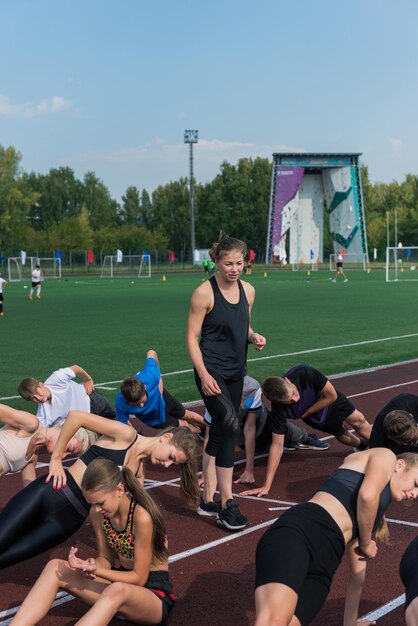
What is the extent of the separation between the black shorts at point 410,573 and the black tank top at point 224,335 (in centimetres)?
261

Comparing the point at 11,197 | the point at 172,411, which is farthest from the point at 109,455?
the point at 11,197

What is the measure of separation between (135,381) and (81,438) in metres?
1.28

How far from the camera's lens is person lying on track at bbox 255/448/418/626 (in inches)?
143

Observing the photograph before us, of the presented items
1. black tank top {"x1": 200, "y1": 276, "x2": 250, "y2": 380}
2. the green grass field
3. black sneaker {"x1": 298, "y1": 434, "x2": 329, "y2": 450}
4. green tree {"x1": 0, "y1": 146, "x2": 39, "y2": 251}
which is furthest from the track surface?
green tree {"x1": 0, "y1": 146, "x2": 39, "y2": 251}

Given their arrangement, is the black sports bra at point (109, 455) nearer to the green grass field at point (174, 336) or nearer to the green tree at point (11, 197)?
the green grass field at point (174, 336)

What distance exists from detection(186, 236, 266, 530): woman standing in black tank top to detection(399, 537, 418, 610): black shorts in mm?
2167

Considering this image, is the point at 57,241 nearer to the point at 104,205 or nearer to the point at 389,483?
the point at 104,205

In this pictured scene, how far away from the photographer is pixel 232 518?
5883 mm

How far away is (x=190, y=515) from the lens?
6.38 metres

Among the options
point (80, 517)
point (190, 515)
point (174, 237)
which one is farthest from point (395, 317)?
point (174, 237)

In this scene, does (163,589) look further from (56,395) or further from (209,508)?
(56,395)

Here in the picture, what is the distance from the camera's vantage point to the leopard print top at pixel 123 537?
14.5ft

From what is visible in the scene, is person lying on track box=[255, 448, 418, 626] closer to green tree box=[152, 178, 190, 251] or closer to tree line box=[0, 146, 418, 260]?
tree line box=[0, 146, 418, 260]

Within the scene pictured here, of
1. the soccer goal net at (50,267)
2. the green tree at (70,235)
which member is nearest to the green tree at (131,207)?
the green tree at (70,235)
